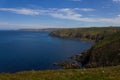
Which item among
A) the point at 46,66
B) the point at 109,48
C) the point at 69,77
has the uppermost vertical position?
the point at 69,77

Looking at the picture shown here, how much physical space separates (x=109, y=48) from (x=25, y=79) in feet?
304

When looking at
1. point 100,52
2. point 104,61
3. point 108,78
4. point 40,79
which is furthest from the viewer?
point 100,52

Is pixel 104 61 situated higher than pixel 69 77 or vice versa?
pixel 69 77

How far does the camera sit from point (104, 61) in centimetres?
10519

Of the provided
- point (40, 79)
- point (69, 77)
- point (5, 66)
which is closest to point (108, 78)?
point (69, 77)

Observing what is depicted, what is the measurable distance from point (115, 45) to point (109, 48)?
3.15 m

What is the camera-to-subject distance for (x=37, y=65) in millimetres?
117000

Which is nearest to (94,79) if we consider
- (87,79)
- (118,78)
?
(87,79)

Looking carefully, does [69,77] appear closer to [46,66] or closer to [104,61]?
[104,61]

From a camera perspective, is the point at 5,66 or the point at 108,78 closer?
the point at 108,78

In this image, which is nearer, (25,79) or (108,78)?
(108,78)

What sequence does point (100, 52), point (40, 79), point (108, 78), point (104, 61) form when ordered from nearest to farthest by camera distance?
point (108, 78) → point (40, 79) → point (104, 61) → point (100, 52)

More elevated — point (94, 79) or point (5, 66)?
point (94, 79)

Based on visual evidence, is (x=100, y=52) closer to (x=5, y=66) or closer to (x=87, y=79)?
(x=5, y=66)
